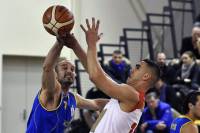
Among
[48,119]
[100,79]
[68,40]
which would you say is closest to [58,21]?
[68,40]

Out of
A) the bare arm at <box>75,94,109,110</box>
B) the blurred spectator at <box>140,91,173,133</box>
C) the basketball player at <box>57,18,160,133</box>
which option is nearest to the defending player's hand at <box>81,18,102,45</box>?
the basketball player at <box>57,18,160,133</box>

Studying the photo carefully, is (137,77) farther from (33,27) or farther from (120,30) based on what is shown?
(120,30)

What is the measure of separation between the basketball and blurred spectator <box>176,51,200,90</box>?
494 cm

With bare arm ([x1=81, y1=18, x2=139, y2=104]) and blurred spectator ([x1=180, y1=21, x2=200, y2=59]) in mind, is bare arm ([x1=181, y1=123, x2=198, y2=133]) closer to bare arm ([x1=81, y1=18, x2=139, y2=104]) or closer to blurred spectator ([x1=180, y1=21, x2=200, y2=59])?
bare arm ([x1=81, y1=18, x2=139, y2=104])

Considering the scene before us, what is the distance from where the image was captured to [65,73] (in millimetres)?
4195

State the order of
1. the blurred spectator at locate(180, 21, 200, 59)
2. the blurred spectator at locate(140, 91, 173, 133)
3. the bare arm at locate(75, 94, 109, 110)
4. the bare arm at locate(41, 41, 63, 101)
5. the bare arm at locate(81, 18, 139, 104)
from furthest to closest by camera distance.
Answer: the blurred spectator at locate(180, 21, 200, 59) < the blurred spectator at locate(140, 91, 173, 133) < the bare arm at locate(75, 94, 109, 110) < the bare arm at locate(41, 41, 63, 101) < the bare arm at locate(81, 18, 139, 104)

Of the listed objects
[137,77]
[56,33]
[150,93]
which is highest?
[56,33]

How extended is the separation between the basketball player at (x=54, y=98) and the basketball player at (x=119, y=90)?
0.43 m

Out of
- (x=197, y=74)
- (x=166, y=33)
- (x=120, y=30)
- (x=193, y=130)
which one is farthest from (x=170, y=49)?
(x=193, y=130)

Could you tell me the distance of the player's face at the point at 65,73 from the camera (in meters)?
4.18

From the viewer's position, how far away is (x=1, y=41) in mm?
9977

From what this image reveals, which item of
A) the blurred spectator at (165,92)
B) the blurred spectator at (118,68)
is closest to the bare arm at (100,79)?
the blurred spectator at (165,92)

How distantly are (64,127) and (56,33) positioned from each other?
926 millimetres

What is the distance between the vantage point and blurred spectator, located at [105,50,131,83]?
9.32 metres
